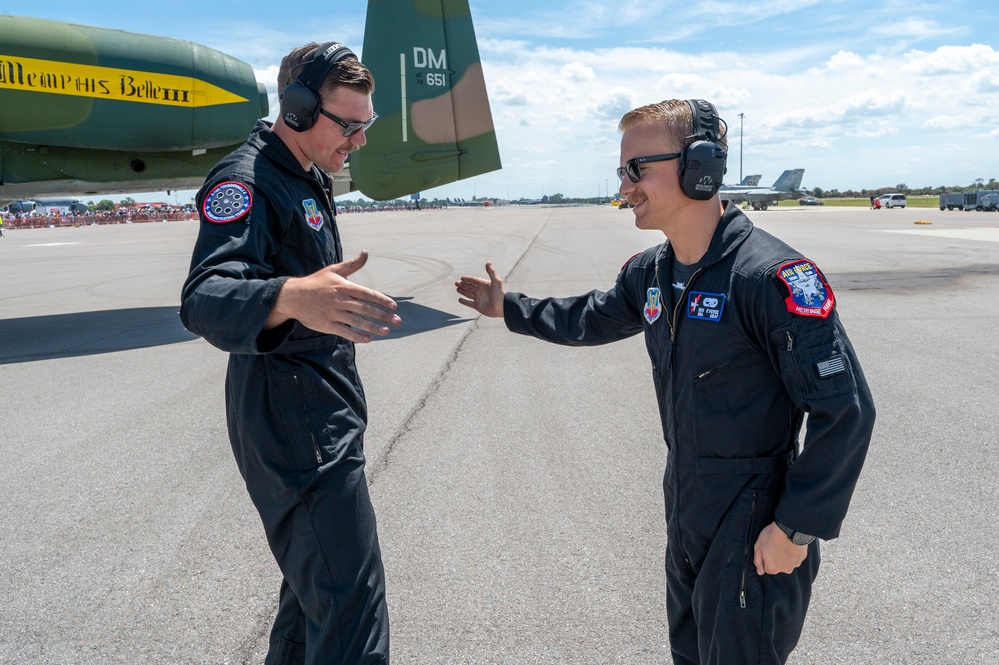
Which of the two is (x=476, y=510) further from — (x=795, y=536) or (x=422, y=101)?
(x=422, y=101)

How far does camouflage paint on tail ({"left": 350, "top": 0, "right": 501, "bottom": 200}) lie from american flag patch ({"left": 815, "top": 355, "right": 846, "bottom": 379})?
10116 millimetres

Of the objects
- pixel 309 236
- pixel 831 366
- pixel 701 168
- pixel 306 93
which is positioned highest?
pixel 306 93

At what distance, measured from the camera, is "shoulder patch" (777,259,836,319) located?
1.72 meters

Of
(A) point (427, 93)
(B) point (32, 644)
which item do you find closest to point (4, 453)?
(B) point (32, 644)

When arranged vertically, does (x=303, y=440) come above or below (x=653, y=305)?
below

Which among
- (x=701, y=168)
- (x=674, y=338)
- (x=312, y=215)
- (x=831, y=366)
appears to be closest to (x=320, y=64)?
(x=312, y=215)

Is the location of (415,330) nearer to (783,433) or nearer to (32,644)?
(32,644)

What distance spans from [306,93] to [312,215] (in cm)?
36

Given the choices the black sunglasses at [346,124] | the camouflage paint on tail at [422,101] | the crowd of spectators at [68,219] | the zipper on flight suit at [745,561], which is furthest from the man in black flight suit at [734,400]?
the crowd of spectators at [68,219]

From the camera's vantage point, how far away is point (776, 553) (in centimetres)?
176

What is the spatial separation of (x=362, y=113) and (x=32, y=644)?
2411mm

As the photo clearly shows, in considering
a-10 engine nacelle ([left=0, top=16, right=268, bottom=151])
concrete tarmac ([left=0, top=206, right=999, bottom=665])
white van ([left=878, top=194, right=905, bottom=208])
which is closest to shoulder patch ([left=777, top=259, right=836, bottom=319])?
concrete tarmac ([left=0, top=206, right=999, bottom=665])

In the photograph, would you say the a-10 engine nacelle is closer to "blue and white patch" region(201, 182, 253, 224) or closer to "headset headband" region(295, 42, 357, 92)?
"headset headband" region(295, 42, 357, 92)

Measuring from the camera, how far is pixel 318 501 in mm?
1964
